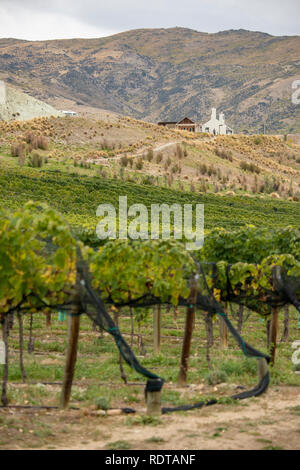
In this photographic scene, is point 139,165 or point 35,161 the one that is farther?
point 139,165

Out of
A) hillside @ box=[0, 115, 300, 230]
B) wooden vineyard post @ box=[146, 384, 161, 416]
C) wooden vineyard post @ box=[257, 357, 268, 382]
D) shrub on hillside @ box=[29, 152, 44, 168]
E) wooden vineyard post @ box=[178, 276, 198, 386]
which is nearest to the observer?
wooden vineyard post @ box=[146, 384, 161, 416]

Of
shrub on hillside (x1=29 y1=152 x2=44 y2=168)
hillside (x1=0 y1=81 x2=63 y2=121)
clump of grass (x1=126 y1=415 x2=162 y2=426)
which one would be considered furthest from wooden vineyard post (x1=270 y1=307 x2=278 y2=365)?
hillside (x1=0 y1=81 x2=63 y2=121)

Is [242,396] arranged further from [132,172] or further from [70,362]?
[132,172]

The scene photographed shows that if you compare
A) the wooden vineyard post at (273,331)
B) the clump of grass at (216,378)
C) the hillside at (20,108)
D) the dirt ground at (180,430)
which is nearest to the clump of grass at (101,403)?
the dirt ground at (180,430)

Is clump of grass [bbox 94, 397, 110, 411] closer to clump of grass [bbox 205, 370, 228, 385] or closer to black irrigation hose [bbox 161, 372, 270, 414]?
black irrigation hose [bbox 161, 372, 270, 414]

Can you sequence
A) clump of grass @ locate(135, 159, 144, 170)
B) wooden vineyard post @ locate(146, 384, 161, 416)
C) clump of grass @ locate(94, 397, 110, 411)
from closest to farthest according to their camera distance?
wooden vineyard post @ locate(146, 384, 161, 416)
clump of grass @ locate(94, 397, 110, 411)
clump of grass @ locate(135, 159, 144, 170)

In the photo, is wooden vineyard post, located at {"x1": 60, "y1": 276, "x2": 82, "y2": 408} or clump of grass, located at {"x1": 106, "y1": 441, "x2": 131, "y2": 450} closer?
clump of grass, located at {"x1": 106, "y1": 441, "x2": 131, "y2": 450}

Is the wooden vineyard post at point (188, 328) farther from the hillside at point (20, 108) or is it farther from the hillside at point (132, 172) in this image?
the hillside at point (20, 108)

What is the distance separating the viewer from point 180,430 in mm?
7379

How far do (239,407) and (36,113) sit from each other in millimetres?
78207

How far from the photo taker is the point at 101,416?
26.5 ft

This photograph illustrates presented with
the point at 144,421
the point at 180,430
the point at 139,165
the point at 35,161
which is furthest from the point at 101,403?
the point at 139,165

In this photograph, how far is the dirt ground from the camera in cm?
681

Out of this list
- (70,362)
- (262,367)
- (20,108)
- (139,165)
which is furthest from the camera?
(20,108)
